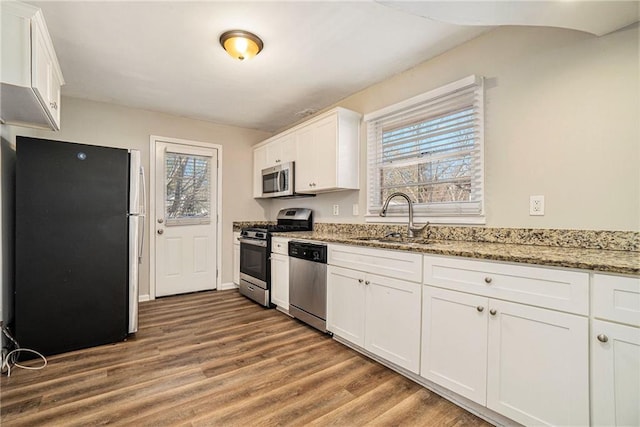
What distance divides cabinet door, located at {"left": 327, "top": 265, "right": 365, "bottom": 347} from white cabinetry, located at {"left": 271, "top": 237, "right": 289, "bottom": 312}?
2.31 feet

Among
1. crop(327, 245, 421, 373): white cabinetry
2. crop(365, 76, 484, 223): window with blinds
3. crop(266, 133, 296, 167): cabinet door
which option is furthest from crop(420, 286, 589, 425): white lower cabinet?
crop(266, 133, 296, 167): cabinet door

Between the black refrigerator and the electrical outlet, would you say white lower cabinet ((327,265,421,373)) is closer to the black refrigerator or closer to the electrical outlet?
the electrical outlet

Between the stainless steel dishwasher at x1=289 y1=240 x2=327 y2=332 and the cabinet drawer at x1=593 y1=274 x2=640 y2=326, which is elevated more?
the cabinet drawer at x1=593 y1=274 x2=640 y2=326

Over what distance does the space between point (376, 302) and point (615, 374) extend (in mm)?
1243

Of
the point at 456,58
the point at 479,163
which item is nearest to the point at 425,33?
the point at 456,58

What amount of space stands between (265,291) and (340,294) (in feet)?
4.18

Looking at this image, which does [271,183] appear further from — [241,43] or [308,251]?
[241,43]

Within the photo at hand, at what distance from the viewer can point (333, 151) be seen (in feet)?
10.0

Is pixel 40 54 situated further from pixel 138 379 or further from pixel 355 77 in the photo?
pixel 355 77

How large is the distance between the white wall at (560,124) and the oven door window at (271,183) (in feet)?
7.76

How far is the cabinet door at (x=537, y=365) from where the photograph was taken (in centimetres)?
126

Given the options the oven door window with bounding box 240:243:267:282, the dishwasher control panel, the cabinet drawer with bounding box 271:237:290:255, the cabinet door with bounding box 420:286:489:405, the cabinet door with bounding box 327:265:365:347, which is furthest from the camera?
the oven door window with bounding box 240:243:267:282

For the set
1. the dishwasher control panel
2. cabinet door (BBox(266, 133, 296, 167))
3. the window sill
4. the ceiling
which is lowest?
the dishwasher control panel

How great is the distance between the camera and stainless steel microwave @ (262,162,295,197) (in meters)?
3.71
